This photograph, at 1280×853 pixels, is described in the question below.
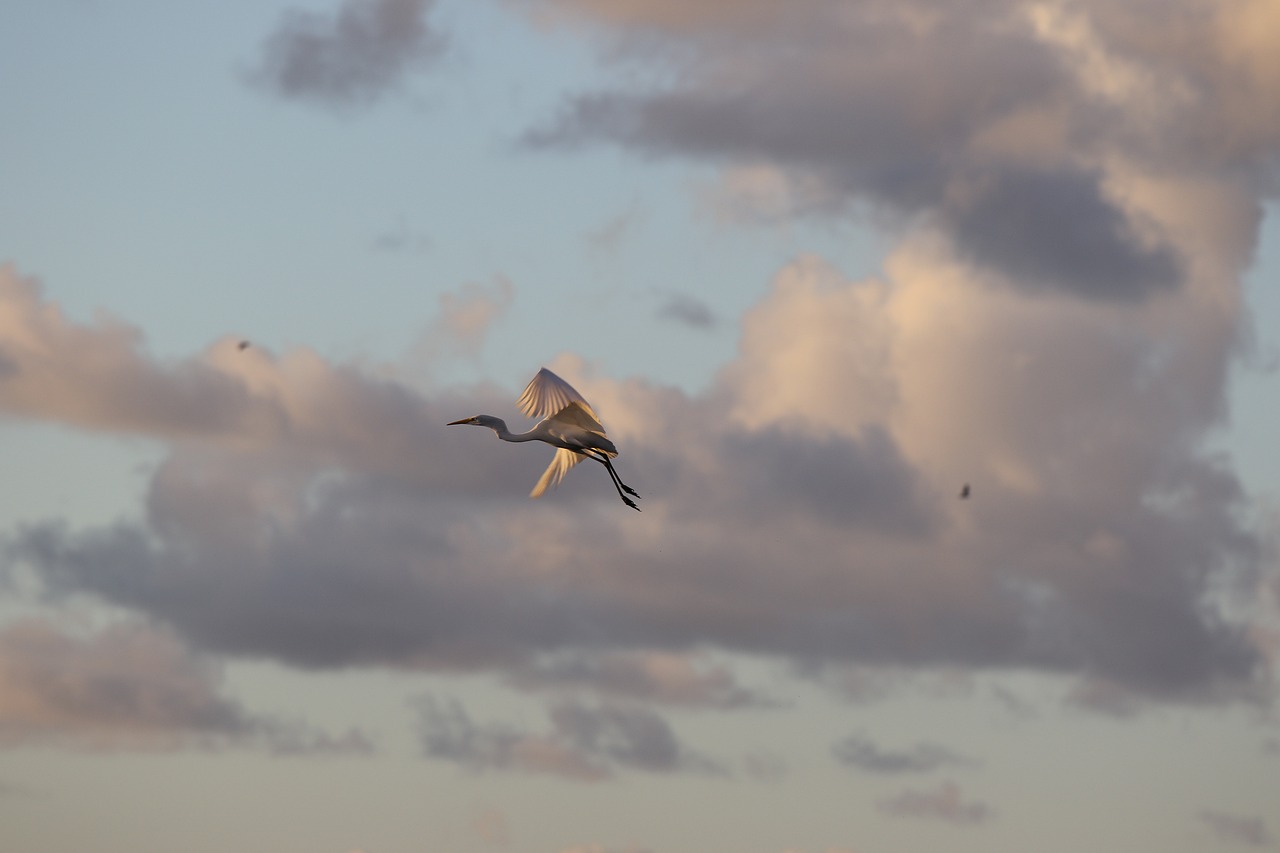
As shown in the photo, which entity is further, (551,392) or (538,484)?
(538,484)

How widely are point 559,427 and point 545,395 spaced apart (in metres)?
9.15

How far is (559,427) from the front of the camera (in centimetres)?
14050

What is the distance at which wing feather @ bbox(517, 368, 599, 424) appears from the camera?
131 metres

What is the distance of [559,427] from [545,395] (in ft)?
30.0

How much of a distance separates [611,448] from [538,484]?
6.79 metres

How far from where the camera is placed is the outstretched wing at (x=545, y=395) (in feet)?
429

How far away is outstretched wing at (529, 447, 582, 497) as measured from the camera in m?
146

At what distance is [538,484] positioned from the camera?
146 meters

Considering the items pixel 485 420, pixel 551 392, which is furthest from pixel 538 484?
pixel 551 392

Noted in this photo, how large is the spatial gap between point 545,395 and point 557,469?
53.3 feet

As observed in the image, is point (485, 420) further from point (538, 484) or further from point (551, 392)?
point (551, 392)

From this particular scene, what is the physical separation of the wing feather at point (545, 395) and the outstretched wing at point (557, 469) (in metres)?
13.4

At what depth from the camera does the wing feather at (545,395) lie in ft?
429

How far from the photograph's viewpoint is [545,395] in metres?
132
